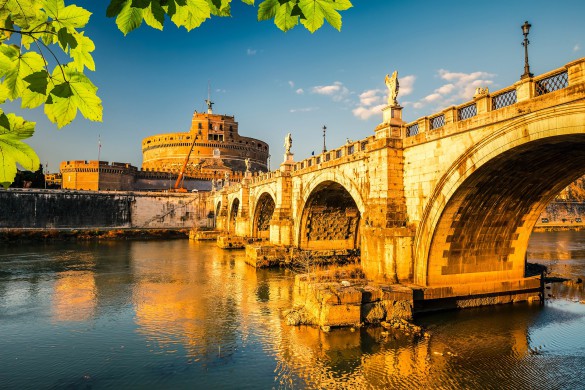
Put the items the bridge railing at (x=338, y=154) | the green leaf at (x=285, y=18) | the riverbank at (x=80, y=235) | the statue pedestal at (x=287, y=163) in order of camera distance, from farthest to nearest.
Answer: the riverbank at (x=80, y=235) → the statue pedestal at (x=287, y=163) → the bridge railing at (x=338, y=154) → the green leaf at (x=285, y=18)

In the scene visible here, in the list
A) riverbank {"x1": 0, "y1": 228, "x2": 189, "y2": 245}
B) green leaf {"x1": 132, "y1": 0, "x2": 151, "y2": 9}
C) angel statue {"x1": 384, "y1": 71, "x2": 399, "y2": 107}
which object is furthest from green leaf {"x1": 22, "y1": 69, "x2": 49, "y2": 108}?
riverbank {"x1": 0, "y1": 228, "x2": 189, "y2": 245}

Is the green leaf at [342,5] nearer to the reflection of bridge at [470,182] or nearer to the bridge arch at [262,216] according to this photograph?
the reflection of bridge at [470,182]

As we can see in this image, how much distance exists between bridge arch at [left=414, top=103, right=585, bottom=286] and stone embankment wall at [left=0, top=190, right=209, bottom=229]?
55517 millimetres

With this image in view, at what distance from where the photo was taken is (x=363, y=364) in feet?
Answer: 34.5

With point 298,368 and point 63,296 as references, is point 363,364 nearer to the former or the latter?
point 298,368

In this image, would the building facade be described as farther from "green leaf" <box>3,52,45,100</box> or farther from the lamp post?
"green leaf" <box>3,52,45,100</box>

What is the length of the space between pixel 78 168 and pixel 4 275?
57435 millimetres

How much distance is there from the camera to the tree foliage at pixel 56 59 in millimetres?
1867

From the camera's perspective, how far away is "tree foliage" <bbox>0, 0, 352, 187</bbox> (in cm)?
187

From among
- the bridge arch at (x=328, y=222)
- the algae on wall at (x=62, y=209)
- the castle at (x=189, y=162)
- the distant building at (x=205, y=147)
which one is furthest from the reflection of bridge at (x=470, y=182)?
the distant building at (x=205, y=147)

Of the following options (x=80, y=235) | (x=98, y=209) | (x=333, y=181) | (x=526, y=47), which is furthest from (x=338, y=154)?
(x=98, y=209)

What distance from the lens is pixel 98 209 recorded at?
193 ft

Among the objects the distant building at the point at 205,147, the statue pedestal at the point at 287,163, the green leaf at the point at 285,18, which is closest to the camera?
the green leaf at the point at 285,18

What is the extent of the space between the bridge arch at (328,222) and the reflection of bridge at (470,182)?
294 inches
